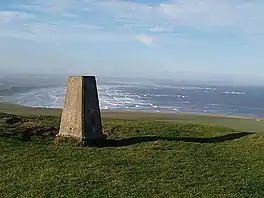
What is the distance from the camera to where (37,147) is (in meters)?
11.9

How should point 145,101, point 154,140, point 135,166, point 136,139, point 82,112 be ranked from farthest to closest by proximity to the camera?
point 145,101 < point 136,139 < point 154,140 < point 82,112 < point 135,166

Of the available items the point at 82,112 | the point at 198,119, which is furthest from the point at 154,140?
the point at 198,119

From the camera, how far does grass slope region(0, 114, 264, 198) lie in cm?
805

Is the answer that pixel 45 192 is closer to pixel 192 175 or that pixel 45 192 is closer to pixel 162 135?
pixel 192 175

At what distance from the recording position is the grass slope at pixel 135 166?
8.05m

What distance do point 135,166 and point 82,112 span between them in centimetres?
323

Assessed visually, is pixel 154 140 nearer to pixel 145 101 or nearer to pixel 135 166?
pixel 135 166

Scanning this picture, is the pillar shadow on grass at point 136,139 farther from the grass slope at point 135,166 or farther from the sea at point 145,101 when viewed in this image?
the sea at point 145,101

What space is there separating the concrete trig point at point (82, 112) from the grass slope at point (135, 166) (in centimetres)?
53

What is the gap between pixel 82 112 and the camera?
40.3 feet

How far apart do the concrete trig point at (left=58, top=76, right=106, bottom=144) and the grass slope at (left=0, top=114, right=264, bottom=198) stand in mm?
528

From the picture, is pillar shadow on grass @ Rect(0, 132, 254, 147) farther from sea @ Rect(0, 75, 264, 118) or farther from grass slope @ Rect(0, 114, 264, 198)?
sea @ Rect(0, 75, 264, 118)

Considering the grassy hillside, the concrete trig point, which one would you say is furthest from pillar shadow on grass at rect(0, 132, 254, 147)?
the grassy hillside

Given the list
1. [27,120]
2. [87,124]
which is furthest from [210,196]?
[27,120]
